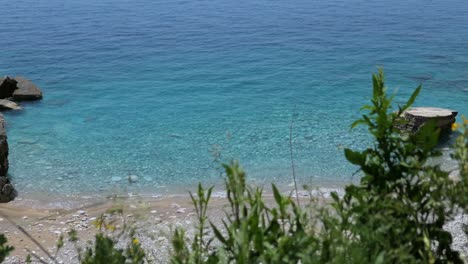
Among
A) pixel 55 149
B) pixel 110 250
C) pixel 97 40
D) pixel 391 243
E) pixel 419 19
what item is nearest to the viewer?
pixel 391 243

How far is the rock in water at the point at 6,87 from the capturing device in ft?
48.0

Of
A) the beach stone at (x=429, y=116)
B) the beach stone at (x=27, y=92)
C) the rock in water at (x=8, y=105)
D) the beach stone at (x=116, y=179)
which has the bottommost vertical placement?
the beach stone at (x=116, y=179)

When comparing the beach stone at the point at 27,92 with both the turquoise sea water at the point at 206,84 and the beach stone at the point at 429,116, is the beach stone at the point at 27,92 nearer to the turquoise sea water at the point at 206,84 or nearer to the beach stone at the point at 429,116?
the turquoise sea water at the point at 206,84

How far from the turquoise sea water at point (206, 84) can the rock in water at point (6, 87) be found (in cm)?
87

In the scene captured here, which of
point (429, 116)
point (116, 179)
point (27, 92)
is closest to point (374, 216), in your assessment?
point (116, 179)

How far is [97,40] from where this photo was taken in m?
22.2

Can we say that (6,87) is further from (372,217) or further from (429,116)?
(372,217)

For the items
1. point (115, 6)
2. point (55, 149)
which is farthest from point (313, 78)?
point (115, 6)

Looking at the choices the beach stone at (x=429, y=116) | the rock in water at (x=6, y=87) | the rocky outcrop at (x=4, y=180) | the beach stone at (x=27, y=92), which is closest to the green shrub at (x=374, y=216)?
the rocky outcrop at (x=4, y=180)

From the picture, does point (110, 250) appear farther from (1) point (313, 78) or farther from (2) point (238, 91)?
(1) point (313, 78)

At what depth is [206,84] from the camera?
15789 millimetres

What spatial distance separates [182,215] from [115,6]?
25735 millimetres

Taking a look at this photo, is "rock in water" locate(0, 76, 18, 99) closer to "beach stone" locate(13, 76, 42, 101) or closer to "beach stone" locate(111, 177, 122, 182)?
"beach stone" locate(13, 76, 42, 101)

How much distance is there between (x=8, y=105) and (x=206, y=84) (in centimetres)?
502
